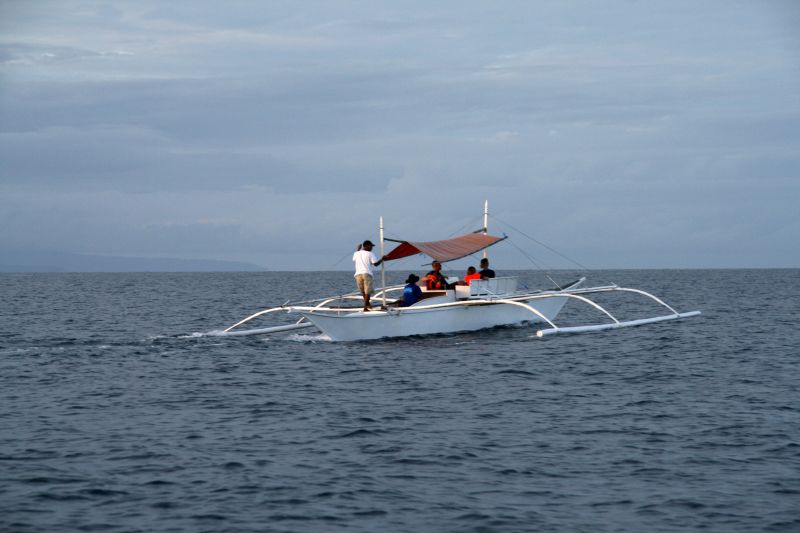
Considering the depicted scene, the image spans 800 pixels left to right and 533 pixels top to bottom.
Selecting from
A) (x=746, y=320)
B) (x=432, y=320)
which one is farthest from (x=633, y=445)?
(x=746, y=320)

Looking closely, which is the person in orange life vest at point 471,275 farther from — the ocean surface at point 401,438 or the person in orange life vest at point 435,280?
the ocean surface at point 401,438

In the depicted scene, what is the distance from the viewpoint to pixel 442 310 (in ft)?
81.1

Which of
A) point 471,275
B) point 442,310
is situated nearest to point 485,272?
point 471,275

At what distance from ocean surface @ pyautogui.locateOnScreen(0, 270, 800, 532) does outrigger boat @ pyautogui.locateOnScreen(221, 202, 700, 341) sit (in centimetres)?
60

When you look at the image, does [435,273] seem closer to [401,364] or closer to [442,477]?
[401,364]

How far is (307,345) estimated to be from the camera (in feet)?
82.7

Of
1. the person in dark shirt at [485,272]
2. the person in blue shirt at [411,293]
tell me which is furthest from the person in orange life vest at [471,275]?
the person in blue shirt at [411,293]

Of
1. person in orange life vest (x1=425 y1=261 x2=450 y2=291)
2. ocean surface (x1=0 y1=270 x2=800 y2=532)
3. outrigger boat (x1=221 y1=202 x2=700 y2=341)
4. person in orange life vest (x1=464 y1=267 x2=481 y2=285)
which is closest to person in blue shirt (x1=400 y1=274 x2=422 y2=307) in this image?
outrigger boat (x1=221 y1=202 x2=700 y2=341)

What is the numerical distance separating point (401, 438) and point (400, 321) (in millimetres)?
10953

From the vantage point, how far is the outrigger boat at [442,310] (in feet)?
78.6

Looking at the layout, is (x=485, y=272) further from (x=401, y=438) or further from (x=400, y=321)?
(x=401, y=438)

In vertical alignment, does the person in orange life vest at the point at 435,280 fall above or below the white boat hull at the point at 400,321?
above

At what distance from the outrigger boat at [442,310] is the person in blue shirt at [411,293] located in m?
0.16

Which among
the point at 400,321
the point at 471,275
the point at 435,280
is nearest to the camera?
the point at 400,321
